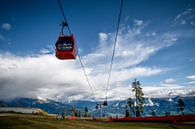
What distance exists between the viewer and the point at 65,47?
19.2m

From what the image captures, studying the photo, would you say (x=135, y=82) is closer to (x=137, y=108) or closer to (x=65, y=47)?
(x=137, y=108)

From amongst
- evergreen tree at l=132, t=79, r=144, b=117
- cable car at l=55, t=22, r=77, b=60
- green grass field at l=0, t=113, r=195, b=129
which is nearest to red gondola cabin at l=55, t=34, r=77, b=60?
cable car at l=55, t=22, r=77, b=60

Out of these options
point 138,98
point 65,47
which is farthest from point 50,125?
point 138,98

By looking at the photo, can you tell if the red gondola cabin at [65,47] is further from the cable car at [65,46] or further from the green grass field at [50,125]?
the green grass field at [50,125]

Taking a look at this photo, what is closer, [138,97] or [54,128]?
[54,128]

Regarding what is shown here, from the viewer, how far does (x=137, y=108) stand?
3676 inches

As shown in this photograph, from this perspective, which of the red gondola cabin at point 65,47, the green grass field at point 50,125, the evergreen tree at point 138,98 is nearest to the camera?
the red gondola cabin at point 65,47

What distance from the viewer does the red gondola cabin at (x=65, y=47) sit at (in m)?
19.2

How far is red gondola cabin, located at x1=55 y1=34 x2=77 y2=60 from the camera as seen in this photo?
1919cm

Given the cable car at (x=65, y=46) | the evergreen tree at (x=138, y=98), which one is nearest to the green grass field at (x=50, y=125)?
the cable car at (x=65, y=46)

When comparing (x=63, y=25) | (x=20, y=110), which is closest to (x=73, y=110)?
(x=20, y=110)

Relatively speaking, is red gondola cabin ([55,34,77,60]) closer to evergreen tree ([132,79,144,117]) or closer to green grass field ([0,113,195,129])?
green grass field ([0,113,195,129])

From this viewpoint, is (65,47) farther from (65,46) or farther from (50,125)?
(50,125)

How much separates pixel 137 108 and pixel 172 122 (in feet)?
168
